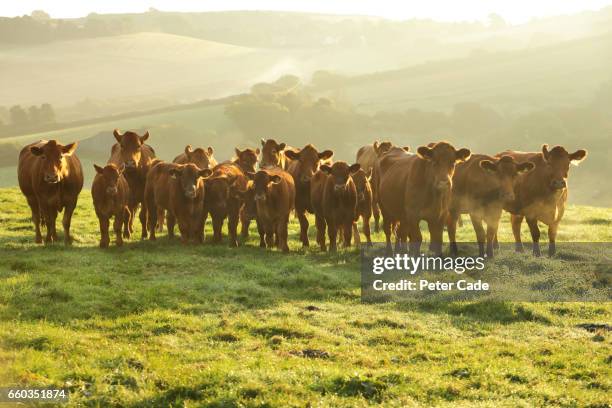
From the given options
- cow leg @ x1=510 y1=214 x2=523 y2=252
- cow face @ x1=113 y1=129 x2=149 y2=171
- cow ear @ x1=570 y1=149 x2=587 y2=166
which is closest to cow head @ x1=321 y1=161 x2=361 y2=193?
cow leg @ x1=510 y1=214 x2=523 y2=252

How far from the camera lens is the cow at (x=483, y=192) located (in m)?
16.0

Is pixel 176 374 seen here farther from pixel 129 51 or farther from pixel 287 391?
pixel 129 51

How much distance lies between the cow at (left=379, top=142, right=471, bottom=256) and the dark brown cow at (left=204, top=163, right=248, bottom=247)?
3541 millimetres

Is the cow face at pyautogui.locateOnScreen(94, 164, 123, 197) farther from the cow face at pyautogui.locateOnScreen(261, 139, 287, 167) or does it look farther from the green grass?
the cow face at pyautogui.locateOnScreen(261, 139, 287, 167)

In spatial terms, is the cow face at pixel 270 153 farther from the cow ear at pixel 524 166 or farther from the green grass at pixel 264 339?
the cow ear at pixel 524 166

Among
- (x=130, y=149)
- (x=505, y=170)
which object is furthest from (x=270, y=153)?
Answer: (x=505, y=170)

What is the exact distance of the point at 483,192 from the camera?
16188 millimetres

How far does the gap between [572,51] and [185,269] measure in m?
114

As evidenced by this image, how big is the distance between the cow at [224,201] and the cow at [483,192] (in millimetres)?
4699

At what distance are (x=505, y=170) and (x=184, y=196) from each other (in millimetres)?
6855

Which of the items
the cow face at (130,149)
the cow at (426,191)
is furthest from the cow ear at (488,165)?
the cow face at (130,149)

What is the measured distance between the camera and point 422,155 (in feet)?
48.8

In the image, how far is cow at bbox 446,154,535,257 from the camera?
52.4ft

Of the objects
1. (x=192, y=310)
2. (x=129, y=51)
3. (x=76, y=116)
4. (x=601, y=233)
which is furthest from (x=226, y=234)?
(x=129, y=51)
